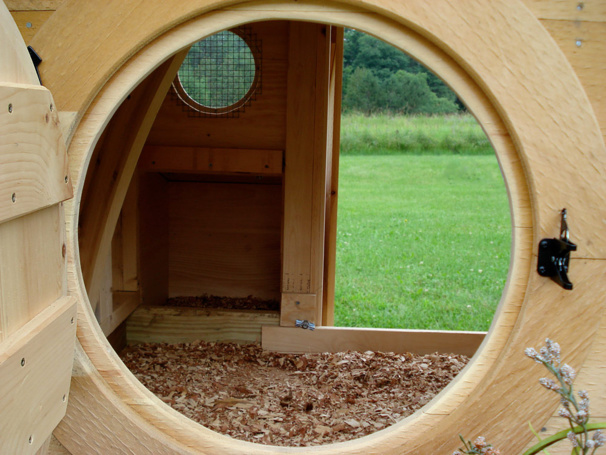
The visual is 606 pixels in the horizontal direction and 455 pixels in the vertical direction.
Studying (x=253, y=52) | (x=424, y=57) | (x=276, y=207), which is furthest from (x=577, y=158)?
(x=276, y=207)

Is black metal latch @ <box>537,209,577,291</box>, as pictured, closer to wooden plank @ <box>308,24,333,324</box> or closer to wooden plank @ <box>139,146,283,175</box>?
wooden plank @ <box>308,24,333,324</box>

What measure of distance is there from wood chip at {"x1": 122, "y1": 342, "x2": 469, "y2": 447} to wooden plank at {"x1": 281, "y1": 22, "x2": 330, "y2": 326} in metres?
0.29

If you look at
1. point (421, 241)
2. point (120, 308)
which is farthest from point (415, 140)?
point (120, 308)

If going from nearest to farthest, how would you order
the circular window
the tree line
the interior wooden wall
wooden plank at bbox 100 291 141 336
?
wooden plank at bbox 100 291 141 336
the circular window
the interior wooden wall
the tree line

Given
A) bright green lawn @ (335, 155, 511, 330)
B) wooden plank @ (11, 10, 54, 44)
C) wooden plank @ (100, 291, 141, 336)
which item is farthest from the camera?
bright green lawn @ (335, 155, 511, 330)

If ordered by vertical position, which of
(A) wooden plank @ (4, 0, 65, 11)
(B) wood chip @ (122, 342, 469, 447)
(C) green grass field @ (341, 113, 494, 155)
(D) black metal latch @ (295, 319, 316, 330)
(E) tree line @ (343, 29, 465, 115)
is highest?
(E) tree line @ (343, 29, 465, 115)

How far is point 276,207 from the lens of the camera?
359 cm

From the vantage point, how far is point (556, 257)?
4.09 ft

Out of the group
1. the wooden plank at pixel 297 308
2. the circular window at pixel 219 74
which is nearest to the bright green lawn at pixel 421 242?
the wooden plank at pixel 297 308

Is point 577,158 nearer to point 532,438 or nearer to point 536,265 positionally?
point 536,265

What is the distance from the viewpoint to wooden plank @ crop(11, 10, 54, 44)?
1335 millimetres

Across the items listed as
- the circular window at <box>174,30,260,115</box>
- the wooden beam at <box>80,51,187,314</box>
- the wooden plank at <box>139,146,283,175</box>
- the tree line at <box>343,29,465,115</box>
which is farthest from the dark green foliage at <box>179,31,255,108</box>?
the tree line at <box>343,29,465,115</box>

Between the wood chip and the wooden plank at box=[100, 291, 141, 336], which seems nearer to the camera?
the wood chip

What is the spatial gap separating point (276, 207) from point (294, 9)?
2.34m
